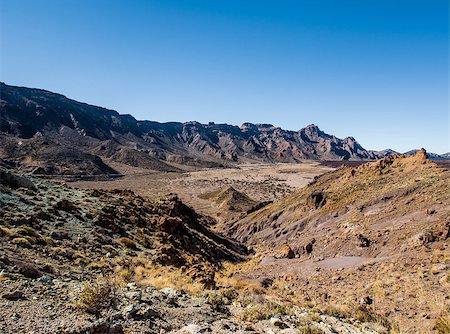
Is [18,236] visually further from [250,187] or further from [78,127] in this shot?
[78,127]

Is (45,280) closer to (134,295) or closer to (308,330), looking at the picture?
(134,295)

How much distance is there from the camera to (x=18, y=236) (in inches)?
548

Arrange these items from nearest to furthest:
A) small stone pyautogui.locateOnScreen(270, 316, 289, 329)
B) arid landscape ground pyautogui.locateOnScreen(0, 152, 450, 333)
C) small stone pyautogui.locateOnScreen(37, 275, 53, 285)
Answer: arid landscape ground pyautogui.locateOnScreen(0, 152, 450, 333)
small stone pyautogui.locateOnScreen(270, 316, 289, 329)
small stone pyautogui.locateOnScreen(37, 275, 53, 285)

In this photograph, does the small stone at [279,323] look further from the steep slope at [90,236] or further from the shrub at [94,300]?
the steep slope at [90,236]

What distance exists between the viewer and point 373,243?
18156mm

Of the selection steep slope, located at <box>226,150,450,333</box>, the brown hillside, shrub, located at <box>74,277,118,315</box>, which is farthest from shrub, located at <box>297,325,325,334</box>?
the brown hillside

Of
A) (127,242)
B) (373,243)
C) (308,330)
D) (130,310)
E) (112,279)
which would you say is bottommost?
(127,242)

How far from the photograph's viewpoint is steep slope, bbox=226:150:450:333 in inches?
452

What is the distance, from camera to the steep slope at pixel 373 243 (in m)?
11.5

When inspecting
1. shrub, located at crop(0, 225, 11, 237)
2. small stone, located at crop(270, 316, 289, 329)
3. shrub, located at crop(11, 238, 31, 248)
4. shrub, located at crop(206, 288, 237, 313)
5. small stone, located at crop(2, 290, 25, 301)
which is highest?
small stone, located at crop(270, 316, 289, 329)

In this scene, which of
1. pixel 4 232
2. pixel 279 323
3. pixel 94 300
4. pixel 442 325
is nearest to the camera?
pixel 94 300

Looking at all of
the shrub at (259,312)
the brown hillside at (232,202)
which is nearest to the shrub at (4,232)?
the shrub at (259,312)

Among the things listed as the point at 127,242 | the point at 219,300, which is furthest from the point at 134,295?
the point at 127,242

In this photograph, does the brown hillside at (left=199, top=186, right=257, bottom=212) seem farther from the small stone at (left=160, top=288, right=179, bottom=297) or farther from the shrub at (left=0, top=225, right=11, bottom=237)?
the small stone at (left=160, top=288, right=179, bottom=297)
